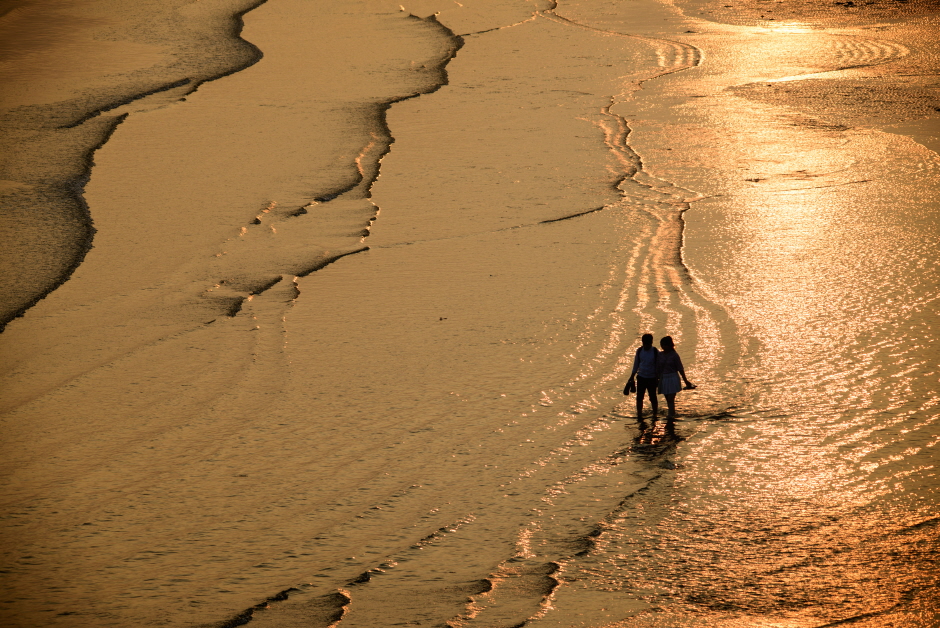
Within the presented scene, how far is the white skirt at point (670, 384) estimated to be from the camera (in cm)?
749

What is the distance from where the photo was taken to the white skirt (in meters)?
7.49

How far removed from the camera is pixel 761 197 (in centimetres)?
1252

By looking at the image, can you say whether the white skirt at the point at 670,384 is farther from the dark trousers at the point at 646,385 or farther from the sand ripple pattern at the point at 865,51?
the sand ripple pattern at the point at 865,51

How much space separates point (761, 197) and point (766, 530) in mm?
7040

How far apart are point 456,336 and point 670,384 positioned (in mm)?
2403

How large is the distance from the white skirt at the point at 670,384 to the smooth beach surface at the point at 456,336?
1.19ft

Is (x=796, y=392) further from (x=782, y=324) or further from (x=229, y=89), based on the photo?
(x=229, y=89)

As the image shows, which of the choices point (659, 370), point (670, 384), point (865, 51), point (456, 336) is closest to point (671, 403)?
point (670, 384)

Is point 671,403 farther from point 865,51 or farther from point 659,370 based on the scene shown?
point 865,51

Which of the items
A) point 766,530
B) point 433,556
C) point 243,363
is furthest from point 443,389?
point 766,530

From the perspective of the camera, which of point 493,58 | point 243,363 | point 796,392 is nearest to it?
point 796,392

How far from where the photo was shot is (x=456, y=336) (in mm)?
9258

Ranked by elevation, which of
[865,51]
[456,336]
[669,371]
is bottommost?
[456,336]

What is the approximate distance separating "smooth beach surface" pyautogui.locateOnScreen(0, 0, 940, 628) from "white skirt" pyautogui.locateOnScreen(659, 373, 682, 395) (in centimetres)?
36
